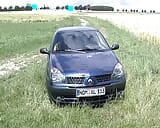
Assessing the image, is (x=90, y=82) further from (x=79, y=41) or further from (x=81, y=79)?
(x=79, y=41)

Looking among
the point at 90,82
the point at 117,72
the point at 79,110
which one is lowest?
the point at 79,110

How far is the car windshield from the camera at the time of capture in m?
8.78

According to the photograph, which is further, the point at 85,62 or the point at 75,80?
the point at 85,62

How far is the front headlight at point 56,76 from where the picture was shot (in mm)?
7477

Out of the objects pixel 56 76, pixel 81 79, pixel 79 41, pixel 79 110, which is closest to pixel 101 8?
pixel 79 41

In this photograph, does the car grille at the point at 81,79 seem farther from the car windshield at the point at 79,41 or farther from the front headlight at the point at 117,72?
the car windshield at the point at 79,41

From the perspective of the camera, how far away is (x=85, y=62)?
775cm

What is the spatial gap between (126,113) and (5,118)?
2.27 metres

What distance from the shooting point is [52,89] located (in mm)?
7516

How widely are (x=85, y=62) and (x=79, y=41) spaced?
51.5 inches

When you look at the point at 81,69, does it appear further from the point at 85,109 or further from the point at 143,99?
the point at 143,99

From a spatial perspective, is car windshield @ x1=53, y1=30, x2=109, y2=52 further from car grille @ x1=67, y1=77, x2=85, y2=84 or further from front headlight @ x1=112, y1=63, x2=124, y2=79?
car grille @ x1=67, y1=77, x2=85, y2=84

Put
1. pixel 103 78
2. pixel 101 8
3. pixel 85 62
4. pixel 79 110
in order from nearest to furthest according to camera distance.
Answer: pixel 79 110 < pixel 103 78 < pixel 85 62 < pixel 101 8

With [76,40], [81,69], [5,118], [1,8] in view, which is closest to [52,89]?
[81,69]
